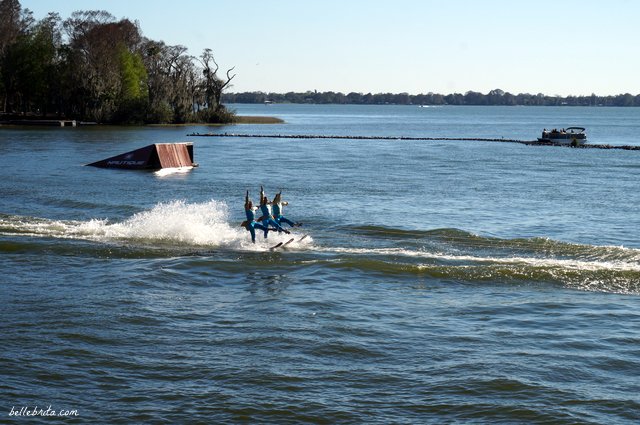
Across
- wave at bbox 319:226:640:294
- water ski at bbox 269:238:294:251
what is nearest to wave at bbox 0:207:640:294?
wave at bbox 319:226:640:294

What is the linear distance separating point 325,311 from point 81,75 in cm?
10760

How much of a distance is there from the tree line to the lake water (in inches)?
3216

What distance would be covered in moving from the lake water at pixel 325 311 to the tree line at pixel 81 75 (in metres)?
81.7

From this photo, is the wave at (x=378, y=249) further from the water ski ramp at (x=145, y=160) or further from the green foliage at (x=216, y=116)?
the green foliage at (x=216, y=116)

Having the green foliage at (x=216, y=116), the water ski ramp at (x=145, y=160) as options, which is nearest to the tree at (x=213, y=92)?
the green foliage at (x=216, y=116)

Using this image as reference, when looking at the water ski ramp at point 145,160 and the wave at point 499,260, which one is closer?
the wave at point 499,260

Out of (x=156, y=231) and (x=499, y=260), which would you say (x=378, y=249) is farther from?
(x=156, y=231)

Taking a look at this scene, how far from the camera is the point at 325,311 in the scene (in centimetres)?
1994

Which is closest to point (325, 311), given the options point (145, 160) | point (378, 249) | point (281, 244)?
point (281, 244)

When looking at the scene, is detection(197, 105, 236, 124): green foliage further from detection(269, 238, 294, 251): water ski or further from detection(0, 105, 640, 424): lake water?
detection(269, 238, 294, 251): water ski

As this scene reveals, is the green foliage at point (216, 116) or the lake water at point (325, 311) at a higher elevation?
the green foliage at point (216, 116)

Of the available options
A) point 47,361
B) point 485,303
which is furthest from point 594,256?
point 47,361

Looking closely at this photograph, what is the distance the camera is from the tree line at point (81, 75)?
4705 inches

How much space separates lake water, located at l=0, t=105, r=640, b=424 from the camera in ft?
47.5
